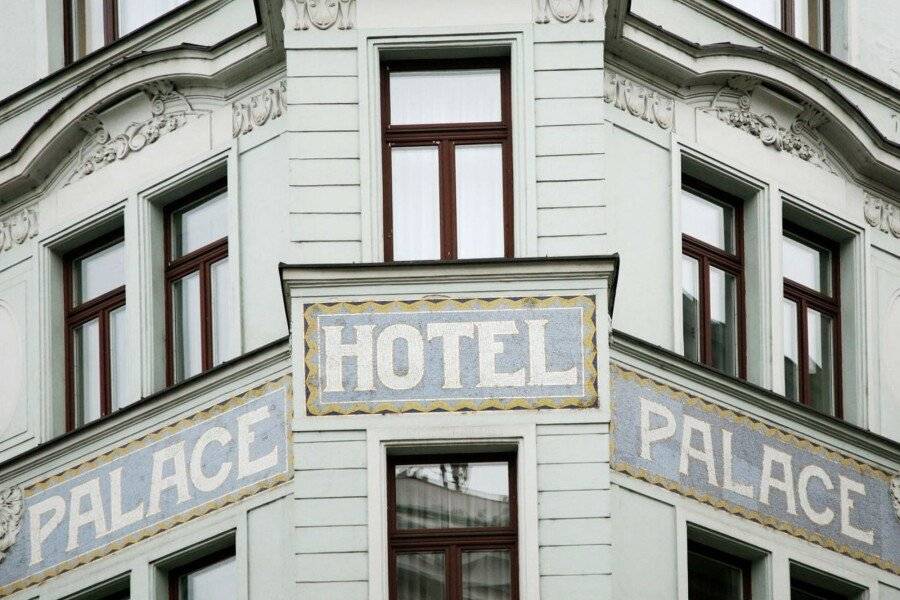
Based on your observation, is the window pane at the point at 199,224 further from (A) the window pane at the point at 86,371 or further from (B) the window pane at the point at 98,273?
(A) the window pane at the point at 86,371

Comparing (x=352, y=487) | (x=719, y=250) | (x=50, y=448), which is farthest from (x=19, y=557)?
(x=719, y=250)

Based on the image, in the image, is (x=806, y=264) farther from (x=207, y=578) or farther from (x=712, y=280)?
(x=207, y=578)

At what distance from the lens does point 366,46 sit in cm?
3322

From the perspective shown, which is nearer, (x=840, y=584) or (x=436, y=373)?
(x=436, y=373)

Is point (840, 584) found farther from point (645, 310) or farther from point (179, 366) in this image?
point (179, 366)

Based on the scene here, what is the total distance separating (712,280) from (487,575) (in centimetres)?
438

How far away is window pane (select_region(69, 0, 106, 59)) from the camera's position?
122 ft

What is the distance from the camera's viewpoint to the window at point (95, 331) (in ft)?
116

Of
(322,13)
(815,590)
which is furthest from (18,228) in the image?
(815,590)

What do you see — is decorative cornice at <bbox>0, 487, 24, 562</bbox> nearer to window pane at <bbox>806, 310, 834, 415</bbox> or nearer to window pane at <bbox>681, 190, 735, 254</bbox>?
window pane at <bbox>681, 190, 735, 254</bbox>

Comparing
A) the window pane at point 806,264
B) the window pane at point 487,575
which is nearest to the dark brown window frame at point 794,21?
the window pane at point 806,264

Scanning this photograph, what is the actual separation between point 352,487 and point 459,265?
205cm

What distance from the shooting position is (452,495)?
32062mm

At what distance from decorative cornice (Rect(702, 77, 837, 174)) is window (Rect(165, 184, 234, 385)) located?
14.8 feet
